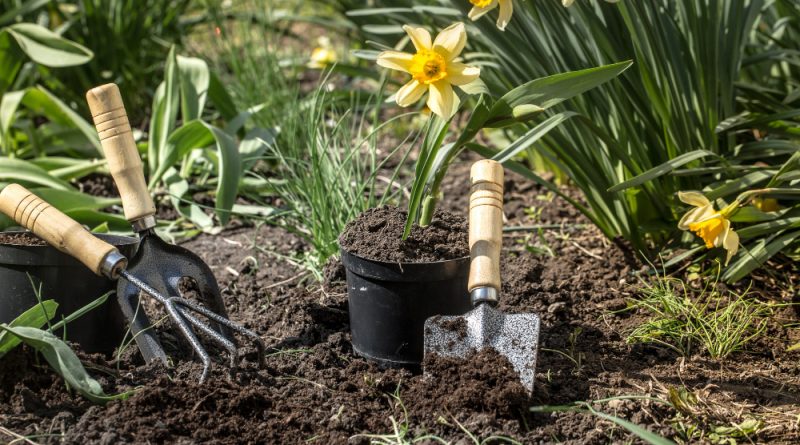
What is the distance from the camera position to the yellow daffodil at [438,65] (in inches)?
77.2

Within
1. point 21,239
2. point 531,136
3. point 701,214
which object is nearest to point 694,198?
point 701,214

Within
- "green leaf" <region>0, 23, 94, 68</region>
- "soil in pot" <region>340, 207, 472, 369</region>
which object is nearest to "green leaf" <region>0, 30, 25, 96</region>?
"green leaf" <region>0, 23, 94, 68</region>

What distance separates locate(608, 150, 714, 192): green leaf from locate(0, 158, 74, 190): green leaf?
1.69m

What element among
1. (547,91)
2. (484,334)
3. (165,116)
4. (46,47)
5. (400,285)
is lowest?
(484,334)

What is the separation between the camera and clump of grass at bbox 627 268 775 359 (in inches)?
83.2

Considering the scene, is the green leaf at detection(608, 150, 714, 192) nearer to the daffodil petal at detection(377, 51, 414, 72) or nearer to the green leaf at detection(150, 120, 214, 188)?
the daffodil petal at detection(377, 51, 414, 72)

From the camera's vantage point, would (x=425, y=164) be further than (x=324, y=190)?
No

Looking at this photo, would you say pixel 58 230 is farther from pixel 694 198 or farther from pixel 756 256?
pixel 756 256

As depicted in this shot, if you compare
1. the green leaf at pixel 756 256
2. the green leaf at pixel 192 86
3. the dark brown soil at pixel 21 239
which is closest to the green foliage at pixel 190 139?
the green leaf at pixel 192 86

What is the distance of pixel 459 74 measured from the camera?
199cm

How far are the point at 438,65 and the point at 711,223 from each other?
0.70 m

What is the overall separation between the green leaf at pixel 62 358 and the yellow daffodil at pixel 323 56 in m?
1.70

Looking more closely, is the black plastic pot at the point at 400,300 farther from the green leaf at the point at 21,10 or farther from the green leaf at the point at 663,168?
the green leaf at the point at 21,10

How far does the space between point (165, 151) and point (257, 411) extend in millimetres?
1366
